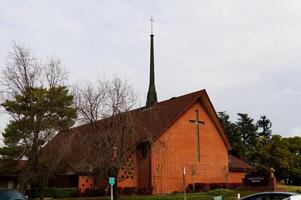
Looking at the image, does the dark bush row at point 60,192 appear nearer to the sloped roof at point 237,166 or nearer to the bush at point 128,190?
the bush at point 128,190

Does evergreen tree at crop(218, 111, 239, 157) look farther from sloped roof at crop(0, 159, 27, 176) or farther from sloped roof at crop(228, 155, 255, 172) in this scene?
sloped roof at crop(0, 159, 27, 176)

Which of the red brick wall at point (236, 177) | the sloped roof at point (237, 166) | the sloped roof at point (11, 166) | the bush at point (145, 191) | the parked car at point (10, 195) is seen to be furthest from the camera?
the sloped roof at point (237, 166)

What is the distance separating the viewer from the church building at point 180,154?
42062mm

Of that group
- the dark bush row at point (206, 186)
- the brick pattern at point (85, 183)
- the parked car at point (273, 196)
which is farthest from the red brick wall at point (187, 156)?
the parked car at point (273, 196)

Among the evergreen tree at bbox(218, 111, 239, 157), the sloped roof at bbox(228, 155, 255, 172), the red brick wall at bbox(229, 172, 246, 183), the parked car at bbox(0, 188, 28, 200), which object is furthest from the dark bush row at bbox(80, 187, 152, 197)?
the evergreen tree at bbox(218, 111, 239, 157)

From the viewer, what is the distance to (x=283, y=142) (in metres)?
63.5

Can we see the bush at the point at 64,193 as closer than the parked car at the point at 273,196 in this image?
No

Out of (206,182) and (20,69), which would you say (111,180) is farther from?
(206,182)

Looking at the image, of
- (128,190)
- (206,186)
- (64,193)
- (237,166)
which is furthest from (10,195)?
(237,166)

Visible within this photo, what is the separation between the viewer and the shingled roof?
3412 cm

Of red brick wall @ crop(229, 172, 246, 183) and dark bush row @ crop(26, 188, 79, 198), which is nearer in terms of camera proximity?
dark bush row @ crop(26, 188, 79, 198)

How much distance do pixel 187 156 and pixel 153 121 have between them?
771cm

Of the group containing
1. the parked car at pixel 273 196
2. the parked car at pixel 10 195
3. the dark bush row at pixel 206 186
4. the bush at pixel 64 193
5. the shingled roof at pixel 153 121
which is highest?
the shingled roof at pixel 153 121

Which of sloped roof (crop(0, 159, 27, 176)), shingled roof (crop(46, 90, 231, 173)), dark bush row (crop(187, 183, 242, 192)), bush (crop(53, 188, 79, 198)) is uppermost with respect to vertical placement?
shingled roof (crop(46, 90, 231, 173))
